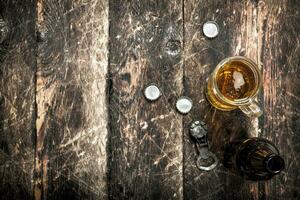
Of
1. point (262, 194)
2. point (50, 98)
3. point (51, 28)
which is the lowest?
point (262, 194)

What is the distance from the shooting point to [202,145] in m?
1.38

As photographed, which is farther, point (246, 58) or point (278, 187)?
point (278, 187)

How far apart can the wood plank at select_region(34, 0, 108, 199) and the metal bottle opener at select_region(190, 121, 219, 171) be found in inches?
12.2

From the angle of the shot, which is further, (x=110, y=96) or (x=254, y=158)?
(x=110, y=96)

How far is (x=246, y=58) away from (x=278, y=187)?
0.49 metres

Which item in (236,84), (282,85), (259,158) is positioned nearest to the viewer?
(259,158)

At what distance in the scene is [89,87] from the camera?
4.48 feet

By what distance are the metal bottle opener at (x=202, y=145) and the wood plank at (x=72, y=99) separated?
309 mm

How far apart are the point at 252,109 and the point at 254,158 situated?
0.18 m

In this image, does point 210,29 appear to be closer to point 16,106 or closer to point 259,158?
point 259,158

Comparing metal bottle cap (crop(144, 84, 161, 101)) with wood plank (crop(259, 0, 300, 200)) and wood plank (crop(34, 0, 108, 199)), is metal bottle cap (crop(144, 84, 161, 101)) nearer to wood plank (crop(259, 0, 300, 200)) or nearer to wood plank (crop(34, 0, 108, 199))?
wood plank (crop(34, 0, 108, 199))

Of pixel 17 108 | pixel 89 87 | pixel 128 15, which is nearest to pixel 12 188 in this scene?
pixel 17 108

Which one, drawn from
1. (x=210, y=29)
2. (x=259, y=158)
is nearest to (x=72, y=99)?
(x=210, y=29)

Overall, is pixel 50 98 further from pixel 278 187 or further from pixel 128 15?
pixel 278 187
